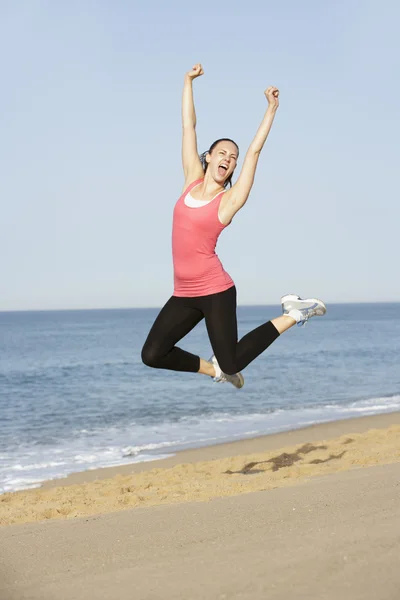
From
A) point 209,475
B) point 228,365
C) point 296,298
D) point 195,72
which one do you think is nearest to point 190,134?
point 195,72

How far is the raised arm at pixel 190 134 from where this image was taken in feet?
19.1

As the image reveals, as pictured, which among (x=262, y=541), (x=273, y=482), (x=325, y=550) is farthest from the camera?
(x=273, y=482)

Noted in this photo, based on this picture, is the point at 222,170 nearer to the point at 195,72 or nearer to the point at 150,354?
the point at 195,72

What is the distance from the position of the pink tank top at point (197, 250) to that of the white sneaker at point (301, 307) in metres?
0.89

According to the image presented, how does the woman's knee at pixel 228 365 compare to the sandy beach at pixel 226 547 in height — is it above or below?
above

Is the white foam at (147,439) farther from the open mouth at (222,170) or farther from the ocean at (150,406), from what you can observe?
the open mouth at (222,170)

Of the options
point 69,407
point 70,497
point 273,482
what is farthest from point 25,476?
point 69,407

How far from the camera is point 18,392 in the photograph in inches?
1133

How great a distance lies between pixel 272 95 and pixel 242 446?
9361mm

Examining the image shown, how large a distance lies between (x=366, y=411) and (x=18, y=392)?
15262 millimetres

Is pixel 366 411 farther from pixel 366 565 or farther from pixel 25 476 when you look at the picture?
pixel 366 565

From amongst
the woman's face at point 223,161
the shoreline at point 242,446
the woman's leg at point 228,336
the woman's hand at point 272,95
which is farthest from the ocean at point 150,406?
the woman's hand at point 272,95

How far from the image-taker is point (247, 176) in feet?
17.1

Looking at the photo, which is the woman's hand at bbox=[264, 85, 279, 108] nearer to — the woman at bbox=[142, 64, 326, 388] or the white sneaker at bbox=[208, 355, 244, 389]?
the woman at bbox=[142, 64, 326, 388]
